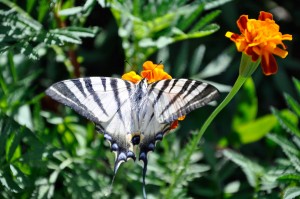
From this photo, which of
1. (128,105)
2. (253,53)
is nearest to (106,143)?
(128,105)

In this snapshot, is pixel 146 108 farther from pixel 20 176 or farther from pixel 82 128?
pixel 82 128

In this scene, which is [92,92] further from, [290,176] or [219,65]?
[219,65]

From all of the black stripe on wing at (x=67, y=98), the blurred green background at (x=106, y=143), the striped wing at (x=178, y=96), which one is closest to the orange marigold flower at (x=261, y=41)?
the striped wing at (x=178, y=96)

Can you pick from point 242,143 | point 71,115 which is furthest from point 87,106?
point 242,143

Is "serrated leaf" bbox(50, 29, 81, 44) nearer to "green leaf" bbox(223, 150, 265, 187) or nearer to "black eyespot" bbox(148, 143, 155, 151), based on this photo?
→ "black eyespot" bbox(148, 143, 155, 151)

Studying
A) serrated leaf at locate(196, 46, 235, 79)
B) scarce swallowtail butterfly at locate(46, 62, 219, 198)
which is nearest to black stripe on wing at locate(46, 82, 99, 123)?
scarce swallowtail butterfly at locate(46, 62, 219, 198)

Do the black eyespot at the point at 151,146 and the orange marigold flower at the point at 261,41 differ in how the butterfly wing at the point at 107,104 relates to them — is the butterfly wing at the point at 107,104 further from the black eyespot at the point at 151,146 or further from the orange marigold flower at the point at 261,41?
the orange marigold flower at the point at 261,41
